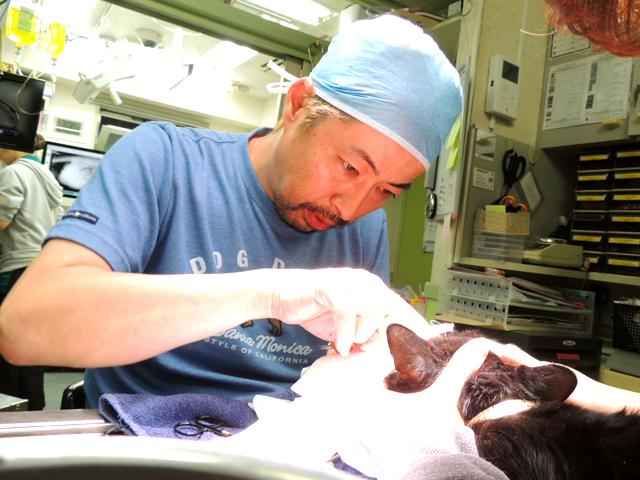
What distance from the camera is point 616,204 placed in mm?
2396

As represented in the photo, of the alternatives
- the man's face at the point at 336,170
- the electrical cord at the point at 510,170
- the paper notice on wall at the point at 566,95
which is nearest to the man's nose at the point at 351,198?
the man's face at the point at 336,170

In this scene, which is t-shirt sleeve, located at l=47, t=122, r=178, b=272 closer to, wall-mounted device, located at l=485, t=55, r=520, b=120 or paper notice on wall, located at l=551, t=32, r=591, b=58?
wall-mounted device, located at l=485, t=55, r=520, b=120

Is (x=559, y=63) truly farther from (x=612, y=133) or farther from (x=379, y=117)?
(x=379, y=117)

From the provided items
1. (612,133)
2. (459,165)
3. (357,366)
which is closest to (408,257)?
(459,165)

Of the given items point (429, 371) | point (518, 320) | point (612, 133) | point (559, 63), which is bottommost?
point (518, 320)

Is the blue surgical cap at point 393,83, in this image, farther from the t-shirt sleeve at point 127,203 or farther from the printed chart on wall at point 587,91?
the printed chart on wall at point 587,91

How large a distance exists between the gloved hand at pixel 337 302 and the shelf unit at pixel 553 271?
1559 millimetres

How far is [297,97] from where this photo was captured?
1.12 metres

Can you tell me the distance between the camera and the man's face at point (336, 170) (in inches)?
39.2

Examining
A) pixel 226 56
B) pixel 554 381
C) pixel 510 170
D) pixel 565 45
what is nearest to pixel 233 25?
pixel 510 170

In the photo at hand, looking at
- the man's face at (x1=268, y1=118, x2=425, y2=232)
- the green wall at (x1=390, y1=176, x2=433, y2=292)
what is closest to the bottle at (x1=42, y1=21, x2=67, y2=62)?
the green wall at (x1=390, y1=176, x2=433, y2=292)

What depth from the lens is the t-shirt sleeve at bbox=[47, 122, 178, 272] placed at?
86 centimetres

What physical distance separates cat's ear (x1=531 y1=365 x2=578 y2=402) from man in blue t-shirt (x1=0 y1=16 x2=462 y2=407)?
0.26 meters

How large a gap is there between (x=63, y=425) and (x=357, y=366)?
0.45 m
